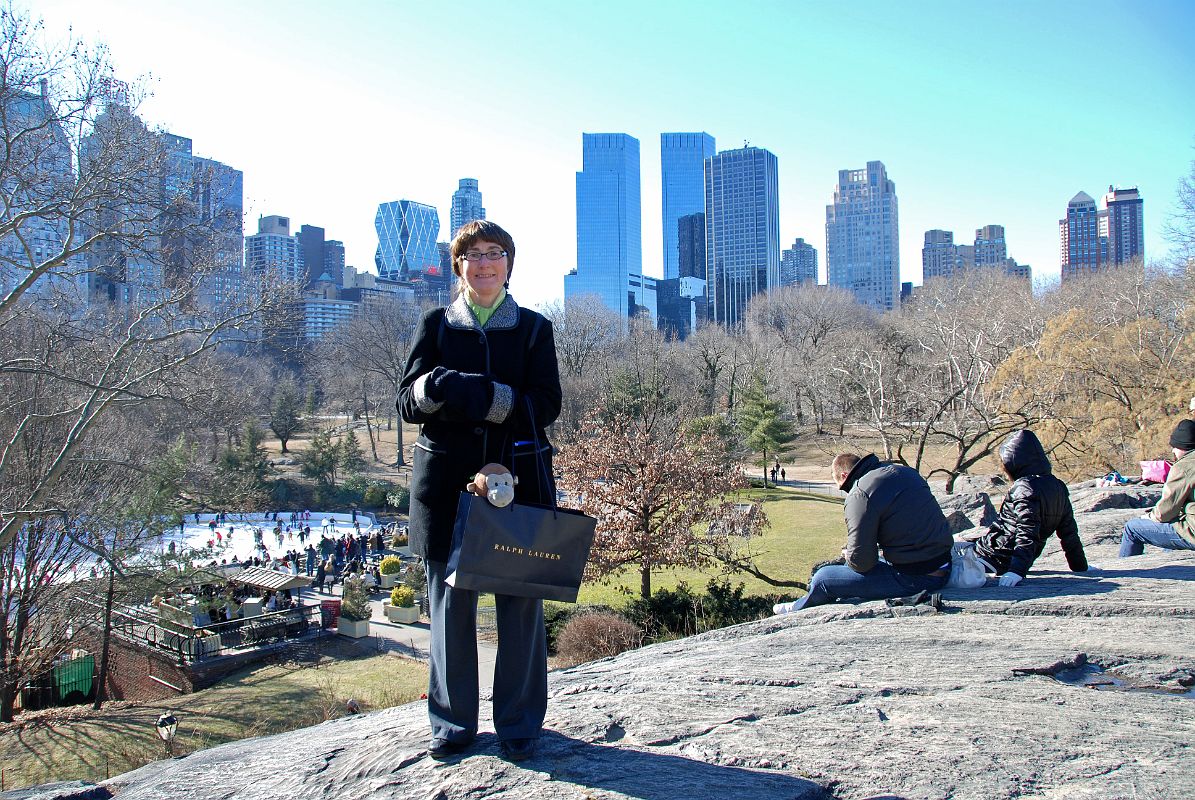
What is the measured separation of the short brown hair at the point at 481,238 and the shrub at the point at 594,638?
8.97 m

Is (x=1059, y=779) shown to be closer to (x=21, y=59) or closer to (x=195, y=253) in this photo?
(x=21, y=59)

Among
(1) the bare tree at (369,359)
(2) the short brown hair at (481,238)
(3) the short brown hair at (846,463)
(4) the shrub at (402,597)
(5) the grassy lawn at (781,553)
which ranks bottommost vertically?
(4) the shrub at (402,597)

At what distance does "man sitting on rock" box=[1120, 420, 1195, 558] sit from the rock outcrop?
1732mm

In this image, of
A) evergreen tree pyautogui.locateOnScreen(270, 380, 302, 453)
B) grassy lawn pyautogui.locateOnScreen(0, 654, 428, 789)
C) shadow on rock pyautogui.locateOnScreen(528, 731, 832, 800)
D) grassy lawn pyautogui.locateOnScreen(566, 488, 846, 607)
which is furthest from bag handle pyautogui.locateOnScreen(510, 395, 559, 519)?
evergreen tree pyautogui.locateOnScreen(270, 380, 302, 453)

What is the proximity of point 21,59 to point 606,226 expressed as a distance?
175117 mm

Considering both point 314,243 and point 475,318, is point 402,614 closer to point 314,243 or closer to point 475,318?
point 475,318

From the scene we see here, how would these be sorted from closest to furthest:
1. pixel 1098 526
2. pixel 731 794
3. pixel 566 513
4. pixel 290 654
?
pixel 731 794
pixel 566 513
pixel 1098 526
pixel 290 654

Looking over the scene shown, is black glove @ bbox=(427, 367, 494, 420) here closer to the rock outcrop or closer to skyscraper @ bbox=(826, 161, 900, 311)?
the rock outcrop

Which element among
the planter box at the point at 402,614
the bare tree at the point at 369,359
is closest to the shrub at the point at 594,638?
the planter box at the point at 402,614

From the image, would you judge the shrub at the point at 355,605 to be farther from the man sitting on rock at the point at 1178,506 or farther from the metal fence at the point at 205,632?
the man sitting on rock at the point at 1178,506

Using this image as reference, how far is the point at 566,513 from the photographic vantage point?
240 centimetres

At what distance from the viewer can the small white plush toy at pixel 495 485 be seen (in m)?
2.29

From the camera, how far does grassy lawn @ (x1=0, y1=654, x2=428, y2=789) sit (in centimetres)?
957

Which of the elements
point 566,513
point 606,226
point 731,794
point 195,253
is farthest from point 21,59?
point 606,226
